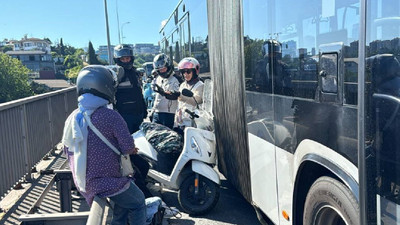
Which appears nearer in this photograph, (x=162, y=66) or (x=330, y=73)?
(x=330, y=73)

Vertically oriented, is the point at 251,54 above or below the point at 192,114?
above

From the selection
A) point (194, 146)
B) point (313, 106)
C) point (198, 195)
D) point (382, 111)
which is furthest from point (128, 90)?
point (382, 111)

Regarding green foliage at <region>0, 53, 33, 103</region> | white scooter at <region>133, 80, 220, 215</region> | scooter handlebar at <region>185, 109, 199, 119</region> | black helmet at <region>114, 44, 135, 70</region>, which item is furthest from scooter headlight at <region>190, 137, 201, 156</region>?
green foliage at <region>0, 53, 33, 103</region>

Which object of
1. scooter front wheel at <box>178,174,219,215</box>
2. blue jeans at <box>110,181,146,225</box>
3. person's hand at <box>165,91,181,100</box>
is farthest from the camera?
person's hand at <box>165,91,181,100</box>

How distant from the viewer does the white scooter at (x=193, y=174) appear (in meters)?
5.04

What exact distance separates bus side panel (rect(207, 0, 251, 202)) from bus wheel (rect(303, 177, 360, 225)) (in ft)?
4.86

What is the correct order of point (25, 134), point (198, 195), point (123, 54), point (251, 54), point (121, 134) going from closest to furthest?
point (121, 134) → point (251, 54) → point (198, 195) → point (123, 54) → point (25, 134)

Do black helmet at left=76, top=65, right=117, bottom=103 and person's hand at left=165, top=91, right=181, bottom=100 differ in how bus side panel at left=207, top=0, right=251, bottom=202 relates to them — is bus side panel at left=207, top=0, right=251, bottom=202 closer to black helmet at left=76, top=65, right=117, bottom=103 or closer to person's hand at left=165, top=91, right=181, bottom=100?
person's hand at left=165, top=91, right=181, bottom=100

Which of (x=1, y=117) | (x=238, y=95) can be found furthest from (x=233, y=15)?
(x=1, y=117)

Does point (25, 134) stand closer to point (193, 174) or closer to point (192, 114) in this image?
point (192, 114)

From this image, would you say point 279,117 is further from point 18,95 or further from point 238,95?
point 18,95

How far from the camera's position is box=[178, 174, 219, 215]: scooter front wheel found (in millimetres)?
5070

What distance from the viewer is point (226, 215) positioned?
5.16 meters

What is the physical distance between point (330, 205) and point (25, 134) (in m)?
5.52
